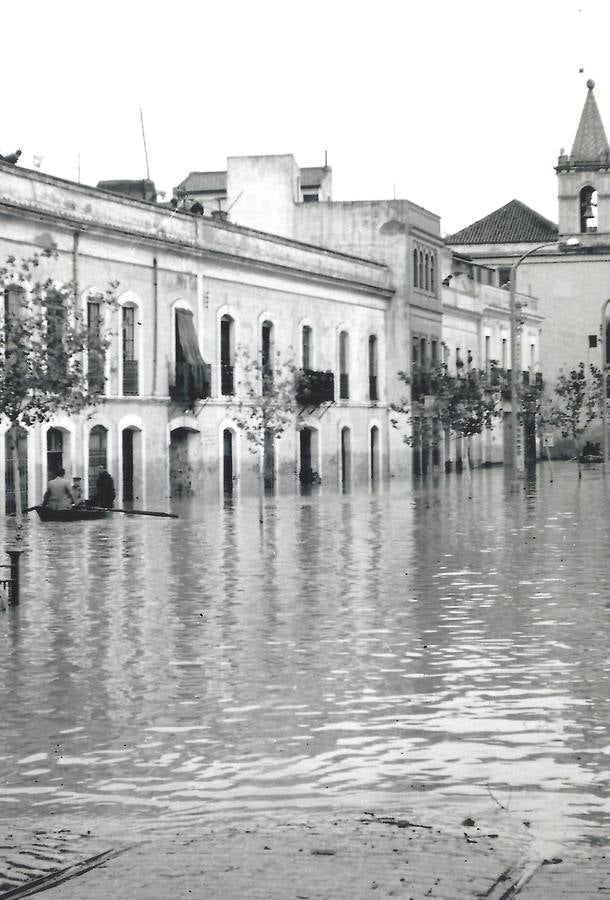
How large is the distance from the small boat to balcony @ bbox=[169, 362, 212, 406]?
12236 mm

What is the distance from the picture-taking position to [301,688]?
12062 mm

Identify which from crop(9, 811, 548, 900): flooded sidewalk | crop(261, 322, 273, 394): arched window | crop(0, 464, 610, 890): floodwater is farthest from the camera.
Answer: crop(261, 322, 273, 394): arched window

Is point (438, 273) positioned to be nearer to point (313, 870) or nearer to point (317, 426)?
point (317, 426)

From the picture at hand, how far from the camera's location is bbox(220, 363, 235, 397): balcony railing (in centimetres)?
5168

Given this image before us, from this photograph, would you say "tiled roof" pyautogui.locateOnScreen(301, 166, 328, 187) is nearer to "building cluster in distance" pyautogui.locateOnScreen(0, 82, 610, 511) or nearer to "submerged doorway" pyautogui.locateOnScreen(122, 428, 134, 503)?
"building cluster in distance" pyautogui.locateOnScreen(0, 82, 610, 511)

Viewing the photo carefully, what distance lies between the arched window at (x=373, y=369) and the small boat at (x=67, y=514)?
30176 millimetres

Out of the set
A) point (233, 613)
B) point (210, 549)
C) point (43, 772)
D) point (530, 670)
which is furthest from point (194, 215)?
point (43, 772)

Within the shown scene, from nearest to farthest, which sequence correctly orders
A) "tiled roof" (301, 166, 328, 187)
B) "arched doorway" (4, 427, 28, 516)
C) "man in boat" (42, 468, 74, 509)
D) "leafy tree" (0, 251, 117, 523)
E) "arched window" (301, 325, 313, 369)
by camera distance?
"leafy tree" (0, 251, 117, 523) < "man in boat" (42, 468, 74, 509) < "arched doorway" (4, 427, 28, 516) < "arched window" (301, 325, 313, 369) < "tiled roof" (301, 166, 328, 187)

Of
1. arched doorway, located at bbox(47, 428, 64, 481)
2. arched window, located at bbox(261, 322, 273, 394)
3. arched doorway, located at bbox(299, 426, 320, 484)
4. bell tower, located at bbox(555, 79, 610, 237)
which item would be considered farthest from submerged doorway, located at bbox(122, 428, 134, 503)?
bell tower, located at bbox(555, 79, 610, 237)

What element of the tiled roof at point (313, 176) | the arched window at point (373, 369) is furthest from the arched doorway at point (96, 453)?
the tiled roof at point (313, 176)

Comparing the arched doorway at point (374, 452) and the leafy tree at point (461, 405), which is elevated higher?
the leafy tree at point (461, 405)

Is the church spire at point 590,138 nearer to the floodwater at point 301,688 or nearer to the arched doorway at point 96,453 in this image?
the arched doorway at point 96,453

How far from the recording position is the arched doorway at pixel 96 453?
43.7 metres

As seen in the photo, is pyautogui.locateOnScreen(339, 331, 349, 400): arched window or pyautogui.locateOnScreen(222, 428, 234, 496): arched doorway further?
pyautogui.locateOnScreen(339, 331, 349, 400): arched window
